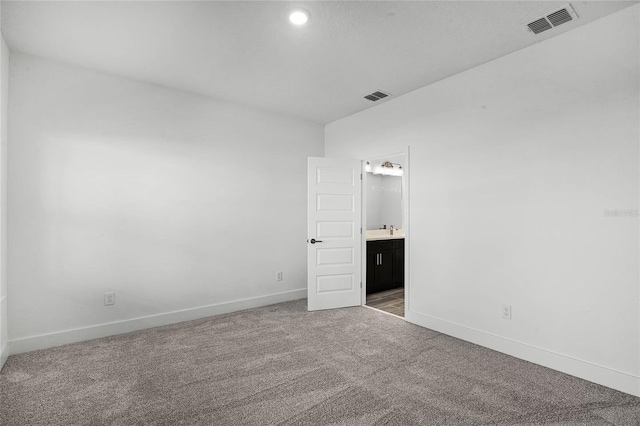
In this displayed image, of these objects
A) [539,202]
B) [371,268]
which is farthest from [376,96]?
[371,268]

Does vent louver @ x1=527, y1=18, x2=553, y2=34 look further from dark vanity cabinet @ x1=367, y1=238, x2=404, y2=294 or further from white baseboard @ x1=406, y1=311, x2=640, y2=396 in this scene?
dark vanity cabinet @ x1=367, y1=238, x2=404, y2=294

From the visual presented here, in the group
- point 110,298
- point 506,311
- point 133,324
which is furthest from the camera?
point 133,324

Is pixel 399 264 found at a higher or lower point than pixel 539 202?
lower

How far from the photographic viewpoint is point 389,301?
4.68 metres

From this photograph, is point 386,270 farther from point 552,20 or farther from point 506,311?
point 552,20

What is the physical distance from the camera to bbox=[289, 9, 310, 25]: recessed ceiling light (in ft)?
→ 7.56

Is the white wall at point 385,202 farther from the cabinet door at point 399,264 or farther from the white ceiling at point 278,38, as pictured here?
the white ceiling at point 278,38

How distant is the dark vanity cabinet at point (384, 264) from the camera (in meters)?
5.04

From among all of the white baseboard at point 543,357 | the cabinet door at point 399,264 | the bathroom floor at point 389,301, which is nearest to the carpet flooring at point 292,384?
the white baseboard at point 543,357

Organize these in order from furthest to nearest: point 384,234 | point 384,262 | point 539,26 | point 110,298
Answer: point 384,234
point 384,262
point 110,298
point 539,26

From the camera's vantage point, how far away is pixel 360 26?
8.16ft

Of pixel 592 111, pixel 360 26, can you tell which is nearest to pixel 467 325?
pixel 592 111

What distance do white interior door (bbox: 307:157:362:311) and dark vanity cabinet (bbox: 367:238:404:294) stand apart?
55 cm

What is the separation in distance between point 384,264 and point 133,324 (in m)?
3.65
